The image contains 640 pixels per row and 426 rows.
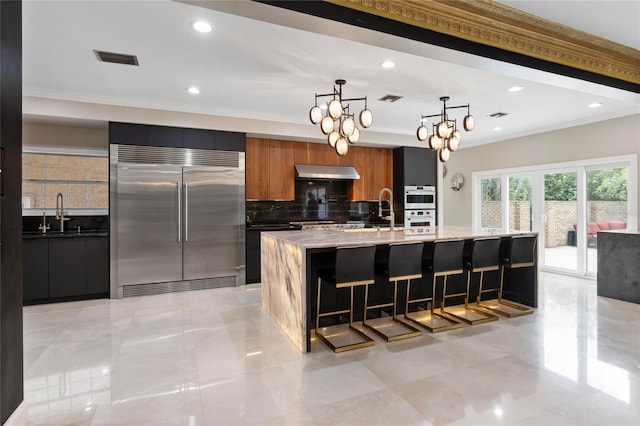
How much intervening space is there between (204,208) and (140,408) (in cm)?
335

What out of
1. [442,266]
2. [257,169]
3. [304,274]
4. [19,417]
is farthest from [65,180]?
[442,266]

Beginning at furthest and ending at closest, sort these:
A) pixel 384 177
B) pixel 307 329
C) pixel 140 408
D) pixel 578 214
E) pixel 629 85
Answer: pixel 384 177
pixel 578 214
pixel 629 85
pixel 307 329
pixel 140 408

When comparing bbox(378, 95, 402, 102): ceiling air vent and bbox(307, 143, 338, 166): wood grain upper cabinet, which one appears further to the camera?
bbox(307, 143, 338, 166): wood grain upper cabinet

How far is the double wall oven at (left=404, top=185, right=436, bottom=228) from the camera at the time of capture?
6.61 meters

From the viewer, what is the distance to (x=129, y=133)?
473 centimetres

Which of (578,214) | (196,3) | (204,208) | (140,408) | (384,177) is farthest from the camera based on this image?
(384,177)

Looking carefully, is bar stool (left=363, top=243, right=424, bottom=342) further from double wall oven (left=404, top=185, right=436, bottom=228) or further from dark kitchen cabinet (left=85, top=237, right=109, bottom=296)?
dark kitchen cabinet (left=85, top=237, right=109, bottom=296)

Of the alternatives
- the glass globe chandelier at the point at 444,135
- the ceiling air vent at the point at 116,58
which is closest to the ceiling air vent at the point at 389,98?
the glass globe chandelier at the point at 444,135

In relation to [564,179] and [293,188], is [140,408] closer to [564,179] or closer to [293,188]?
[293,188]

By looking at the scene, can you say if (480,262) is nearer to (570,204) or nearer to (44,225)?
(570,204)

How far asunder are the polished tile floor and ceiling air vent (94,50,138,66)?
265cm

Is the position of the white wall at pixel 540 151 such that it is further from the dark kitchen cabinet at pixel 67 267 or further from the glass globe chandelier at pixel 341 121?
the dark kitchen cabinet at pixel 67 267

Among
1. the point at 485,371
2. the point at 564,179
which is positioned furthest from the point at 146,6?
the point at 564,179

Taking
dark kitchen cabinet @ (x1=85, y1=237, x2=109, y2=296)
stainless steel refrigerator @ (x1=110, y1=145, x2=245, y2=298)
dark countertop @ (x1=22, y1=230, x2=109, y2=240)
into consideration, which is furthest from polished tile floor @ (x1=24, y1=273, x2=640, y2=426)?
stainless steel refrigerator @ (x1=110, y1=145, x2=245, y2=298)
